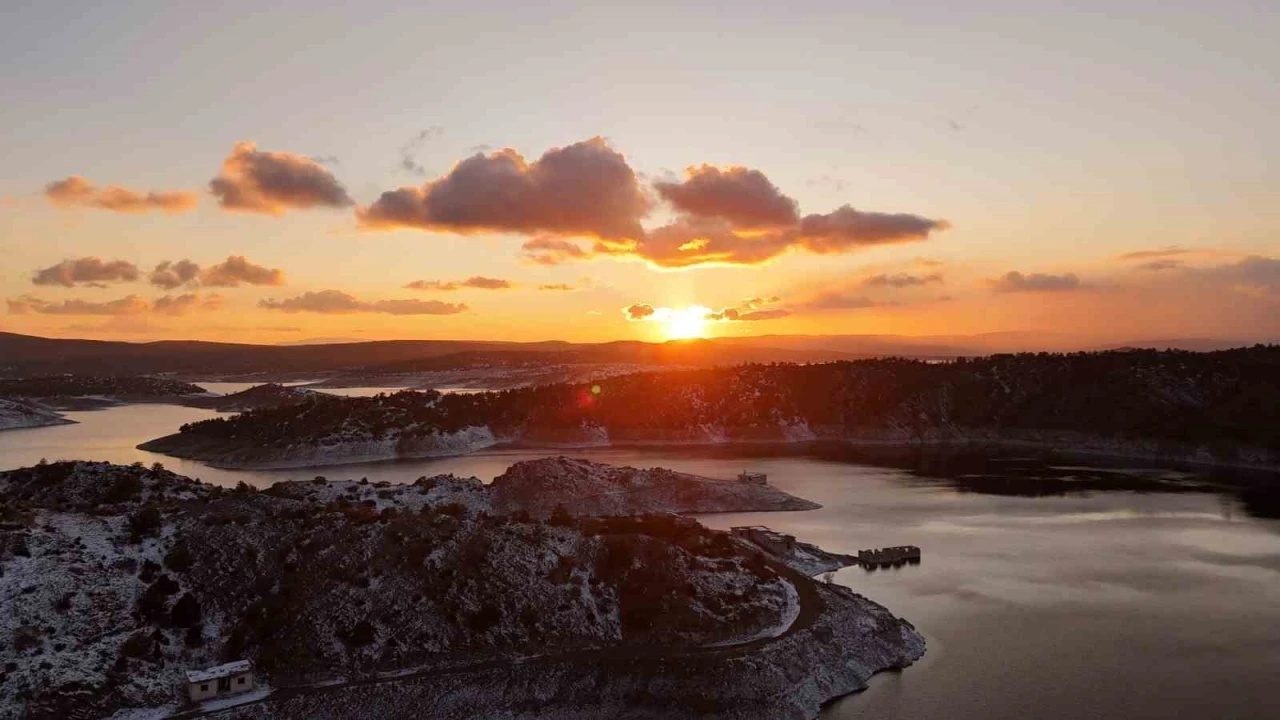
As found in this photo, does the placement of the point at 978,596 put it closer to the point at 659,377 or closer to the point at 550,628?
the point at 550,628

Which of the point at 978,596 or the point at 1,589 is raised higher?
the point at 1,589

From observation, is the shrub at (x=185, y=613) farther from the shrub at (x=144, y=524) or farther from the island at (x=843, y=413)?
the island at (x=843, y=413)

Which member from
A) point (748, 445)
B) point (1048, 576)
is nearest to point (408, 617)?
point (1048, 576)

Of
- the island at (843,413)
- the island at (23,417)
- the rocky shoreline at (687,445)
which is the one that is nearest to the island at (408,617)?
the rocky shoreline at (687,445)

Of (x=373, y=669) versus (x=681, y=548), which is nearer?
(x=373, y=669)

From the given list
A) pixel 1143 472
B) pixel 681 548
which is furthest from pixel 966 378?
pixel 681 548

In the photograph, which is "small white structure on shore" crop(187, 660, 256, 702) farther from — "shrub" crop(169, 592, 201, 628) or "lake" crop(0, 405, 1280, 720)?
"lake" crop(0, 405, 1280, 720)

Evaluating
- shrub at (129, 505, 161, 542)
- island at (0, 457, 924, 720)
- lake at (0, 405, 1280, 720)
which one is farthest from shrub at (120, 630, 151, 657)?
lake at (0, 405, 1280, 720)
